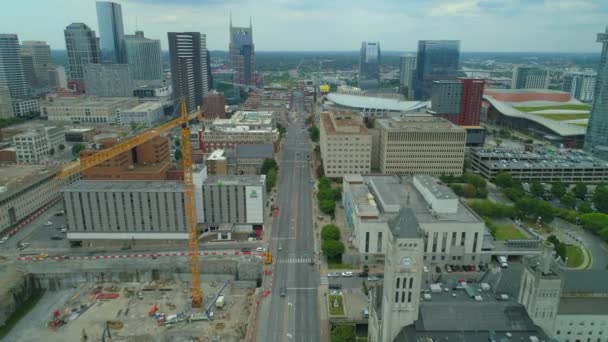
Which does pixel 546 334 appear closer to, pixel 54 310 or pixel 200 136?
pixel 54 310

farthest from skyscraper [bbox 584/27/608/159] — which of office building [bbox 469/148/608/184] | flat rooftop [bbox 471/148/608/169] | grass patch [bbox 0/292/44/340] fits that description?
grass patch [bbox 0/292/44/340]

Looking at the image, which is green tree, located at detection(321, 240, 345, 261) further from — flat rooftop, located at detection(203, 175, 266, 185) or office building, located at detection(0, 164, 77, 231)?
office building, located at detection(0, 164, 77, 231)

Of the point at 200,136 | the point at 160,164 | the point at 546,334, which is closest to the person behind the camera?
the point at 546,334

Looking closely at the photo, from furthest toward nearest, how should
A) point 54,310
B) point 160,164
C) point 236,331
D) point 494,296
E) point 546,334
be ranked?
point 160,164 < point 54,310 < point 236,331 < point 494,296 < point 546,334

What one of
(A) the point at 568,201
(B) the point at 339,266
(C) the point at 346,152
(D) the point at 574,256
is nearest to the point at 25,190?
(B) the point at 339,266

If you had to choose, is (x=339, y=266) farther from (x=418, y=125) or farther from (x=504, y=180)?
(x=418, y=125)

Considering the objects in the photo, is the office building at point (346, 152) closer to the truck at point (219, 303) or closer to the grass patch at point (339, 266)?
the grass patch at point (339, 266)

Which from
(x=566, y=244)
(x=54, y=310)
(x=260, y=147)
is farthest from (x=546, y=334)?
(x=260, y=147)
